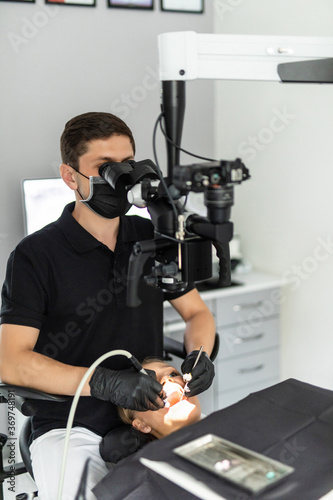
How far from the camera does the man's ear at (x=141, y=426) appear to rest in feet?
5.07

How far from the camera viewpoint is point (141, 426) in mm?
1550

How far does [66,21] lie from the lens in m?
2.61

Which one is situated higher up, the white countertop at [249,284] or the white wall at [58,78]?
the white wall at [58,78]

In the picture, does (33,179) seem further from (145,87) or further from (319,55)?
(319,55)

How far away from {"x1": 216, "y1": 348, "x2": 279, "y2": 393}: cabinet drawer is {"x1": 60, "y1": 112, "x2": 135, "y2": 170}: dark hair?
5.01 feet

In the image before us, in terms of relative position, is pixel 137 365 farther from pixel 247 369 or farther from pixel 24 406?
pixel 247 369

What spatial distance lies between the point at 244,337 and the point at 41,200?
1.24m

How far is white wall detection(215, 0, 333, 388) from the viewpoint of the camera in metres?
2.73

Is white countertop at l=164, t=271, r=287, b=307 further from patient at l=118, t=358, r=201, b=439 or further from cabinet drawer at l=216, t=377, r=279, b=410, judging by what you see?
patient at l=118, t=358, r=201, b=439

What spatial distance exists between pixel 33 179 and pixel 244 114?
1292 millimetres

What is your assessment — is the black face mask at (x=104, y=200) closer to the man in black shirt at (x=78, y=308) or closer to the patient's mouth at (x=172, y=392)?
the man in black shirt at (x=78, y=308)

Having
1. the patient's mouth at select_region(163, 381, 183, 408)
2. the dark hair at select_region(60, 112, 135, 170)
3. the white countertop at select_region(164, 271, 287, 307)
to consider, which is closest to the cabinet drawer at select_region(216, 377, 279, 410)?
the white countertop at select_region(164, 271, 287, 307)

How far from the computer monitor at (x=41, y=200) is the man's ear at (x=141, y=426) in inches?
41.2

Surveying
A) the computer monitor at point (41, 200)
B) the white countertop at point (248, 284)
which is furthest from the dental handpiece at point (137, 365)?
the white countertop at point (248, 284)
